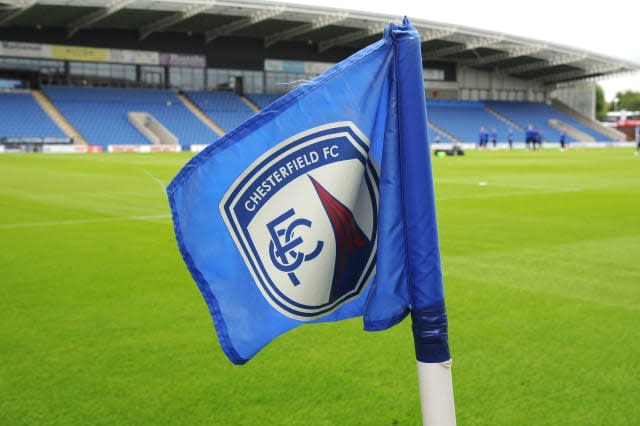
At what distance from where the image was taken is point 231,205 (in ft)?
7.79

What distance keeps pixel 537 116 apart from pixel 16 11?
49161 millimetres

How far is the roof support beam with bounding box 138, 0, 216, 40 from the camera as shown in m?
46.3

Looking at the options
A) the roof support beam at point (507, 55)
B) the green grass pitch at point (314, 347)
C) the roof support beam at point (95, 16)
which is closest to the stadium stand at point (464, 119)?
the roof support beam at point (507, 55)

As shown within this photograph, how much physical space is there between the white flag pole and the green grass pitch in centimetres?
123

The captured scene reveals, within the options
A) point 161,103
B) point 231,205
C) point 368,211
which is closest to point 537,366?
point 368,211

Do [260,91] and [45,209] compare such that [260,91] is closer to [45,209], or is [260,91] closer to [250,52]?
[250,52]

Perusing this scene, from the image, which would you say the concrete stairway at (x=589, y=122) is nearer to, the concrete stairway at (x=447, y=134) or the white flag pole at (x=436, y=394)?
the concrete stairway at (x=447, y=134)

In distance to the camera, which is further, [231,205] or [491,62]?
[491,62]

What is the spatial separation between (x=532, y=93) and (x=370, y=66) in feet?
259

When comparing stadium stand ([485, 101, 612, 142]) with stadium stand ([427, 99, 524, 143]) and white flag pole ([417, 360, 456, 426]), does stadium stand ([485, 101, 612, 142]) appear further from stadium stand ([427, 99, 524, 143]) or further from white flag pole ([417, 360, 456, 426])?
white flag pole ([417, 360, 456, 426])

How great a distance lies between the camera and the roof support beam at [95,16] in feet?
143

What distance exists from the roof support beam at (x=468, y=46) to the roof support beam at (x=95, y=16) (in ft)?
93.1

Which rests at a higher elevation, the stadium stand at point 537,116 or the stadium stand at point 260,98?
the stadium stand at point 260,98

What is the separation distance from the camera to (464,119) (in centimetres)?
6700
